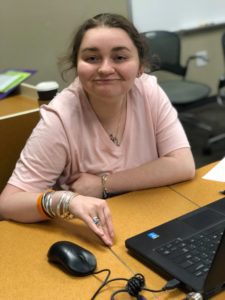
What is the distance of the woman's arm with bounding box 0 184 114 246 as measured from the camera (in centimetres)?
100

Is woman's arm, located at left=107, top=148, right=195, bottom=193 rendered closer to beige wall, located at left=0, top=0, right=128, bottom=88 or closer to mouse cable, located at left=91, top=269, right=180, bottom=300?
mouse cable, located at left=91, top=269, right=180, bottom=300

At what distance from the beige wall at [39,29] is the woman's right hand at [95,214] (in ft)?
7.01

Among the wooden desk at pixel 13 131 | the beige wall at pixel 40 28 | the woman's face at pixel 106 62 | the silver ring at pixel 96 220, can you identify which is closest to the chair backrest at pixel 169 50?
the beige wall at pixel 40 28

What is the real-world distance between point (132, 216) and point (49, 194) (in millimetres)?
232

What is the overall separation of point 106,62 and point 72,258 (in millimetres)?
607

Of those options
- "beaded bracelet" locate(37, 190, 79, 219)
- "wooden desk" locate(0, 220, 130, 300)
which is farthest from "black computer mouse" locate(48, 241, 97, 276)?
"beaded bracelet" locate(37, 190, 79, 219)

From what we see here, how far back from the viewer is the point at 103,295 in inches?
31.6

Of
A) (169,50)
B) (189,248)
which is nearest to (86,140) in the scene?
(189,248)

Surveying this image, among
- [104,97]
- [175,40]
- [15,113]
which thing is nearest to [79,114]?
[104,97]

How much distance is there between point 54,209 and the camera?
1067 millimetres

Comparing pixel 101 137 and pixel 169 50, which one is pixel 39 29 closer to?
pixel 169 50

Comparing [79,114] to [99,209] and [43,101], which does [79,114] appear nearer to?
[99,209]

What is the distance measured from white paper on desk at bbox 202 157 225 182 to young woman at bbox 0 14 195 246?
0.06 m

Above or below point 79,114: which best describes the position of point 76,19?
above
